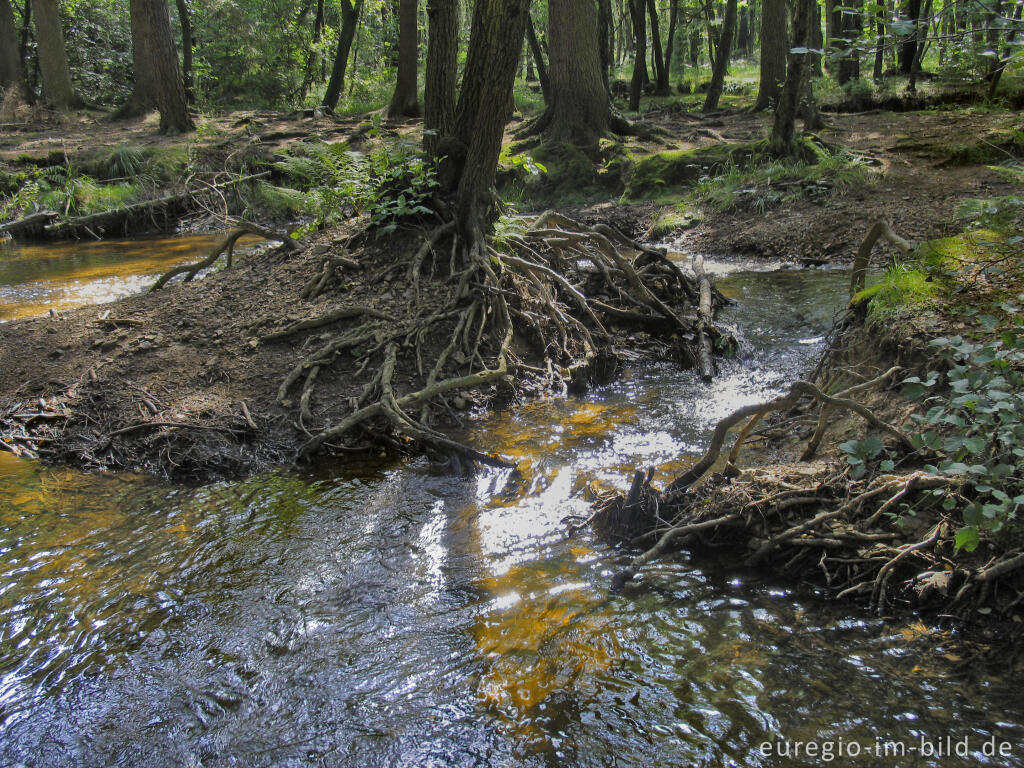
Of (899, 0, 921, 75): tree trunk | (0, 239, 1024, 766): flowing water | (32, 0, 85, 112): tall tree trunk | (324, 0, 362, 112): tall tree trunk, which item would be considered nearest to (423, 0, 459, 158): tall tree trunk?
(0, 239, 1024, 766): flowing water

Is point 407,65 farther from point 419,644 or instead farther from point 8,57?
point 419,644

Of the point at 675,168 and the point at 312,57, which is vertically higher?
the point at 312,57

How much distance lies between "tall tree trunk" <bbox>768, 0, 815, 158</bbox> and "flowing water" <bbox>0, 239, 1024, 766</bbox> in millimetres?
8710

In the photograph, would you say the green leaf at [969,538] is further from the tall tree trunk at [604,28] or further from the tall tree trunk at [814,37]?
the tall tree trunk at [604,28]

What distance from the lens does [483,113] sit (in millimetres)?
6375

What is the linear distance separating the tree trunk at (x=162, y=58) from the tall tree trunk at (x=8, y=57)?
5.51m

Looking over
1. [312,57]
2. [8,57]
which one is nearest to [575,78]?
[312,57]

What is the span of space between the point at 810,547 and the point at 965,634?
28.3 inches

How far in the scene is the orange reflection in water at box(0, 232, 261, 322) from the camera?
29.1ft

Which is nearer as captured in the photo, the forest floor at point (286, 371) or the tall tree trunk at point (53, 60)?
the forest floor at point (286, 371)

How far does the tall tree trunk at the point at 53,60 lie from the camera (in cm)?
1916

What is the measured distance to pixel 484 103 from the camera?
250 inches

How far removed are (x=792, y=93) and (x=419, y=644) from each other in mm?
11856

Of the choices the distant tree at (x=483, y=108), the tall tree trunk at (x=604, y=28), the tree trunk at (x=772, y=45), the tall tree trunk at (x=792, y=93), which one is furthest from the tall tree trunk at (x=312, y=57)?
the distant tree at (x=483, y=108)
